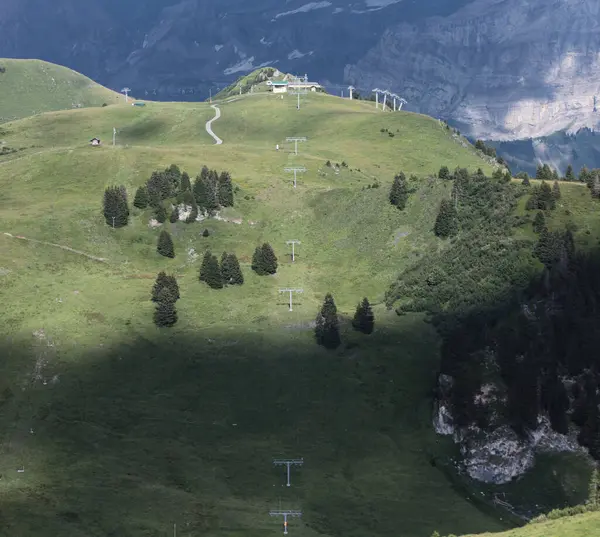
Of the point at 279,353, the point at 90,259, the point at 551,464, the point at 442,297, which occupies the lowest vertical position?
the point at 551,464

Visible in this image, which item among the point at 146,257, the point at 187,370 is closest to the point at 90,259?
the point at 146,257

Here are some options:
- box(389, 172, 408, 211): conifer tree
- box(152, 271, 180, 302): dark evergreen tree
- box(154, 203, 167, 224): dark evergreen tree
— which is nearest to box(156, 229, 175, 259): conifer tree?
box(154, 203, 167, 224): dark evergreen tree

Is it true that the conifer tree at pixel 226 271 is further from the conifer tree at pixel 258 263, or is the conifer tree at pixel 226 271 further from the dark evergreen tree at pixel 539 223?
the dark evergreen tree at pixel 539 223

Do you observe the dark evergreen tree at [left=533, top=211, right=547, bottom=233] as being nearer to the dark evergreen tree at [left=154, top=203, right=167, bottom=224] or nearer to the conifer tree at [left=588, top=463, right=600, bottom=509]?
the conifer tree at [left=588, top=463, right=600, bottom=509]

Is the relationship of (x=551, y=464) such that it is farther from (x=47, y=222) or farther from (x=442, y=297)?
(x=47, y=222)

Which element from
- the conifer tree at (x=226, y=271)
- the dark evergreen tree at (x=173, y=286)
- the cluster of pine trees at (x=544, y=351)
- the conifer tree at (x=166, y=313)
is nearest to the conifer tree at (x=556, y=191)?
the cluster of pine trees at (x=544, y=351)
